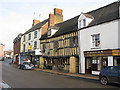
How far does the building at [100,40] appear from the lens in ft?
42.6

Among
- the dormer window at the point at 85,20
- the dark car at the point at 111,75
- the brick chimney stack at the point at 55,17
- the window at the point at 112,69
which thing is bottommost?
the dark car at the point at 111,75

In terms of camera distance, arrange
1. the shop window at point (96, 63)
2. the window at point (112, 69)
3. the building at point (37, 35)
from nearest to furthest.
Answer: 1. the window at point (112, 69)
2. the shop window at point (96, 63)
3. the building at point (37, 35)

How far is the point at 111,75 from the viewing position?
9.40 metres

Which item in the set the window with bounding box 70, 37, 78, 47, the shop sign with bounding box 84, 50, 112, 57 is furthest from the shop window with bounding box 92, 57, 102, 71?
the window with bounding box 70, 37, 78, 47

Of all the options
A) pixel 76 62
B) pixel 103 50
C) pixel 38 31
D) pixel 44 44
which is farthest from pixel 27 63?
pixel 103 50

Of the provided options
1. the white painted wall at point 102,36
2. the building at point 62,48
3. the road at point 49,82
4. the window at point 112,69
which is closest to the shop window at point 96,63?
the white painted wall at point 102,36

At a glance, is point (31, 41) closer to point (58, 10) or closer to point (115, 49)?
point (58, 10)

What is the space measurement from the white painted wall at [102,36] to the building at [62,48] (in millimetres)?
1147

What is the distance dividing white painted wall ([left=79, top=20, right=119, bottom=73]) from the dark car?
12.5ft

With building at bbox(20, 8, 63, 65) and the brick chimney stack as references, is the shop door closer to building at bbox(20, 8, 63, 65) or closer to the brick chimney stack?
building at bbox(20, 8, 63, 65)

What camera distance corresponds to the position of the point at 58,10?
93.6 ft

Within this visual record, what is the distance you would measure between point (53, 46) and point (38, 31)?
7018mm

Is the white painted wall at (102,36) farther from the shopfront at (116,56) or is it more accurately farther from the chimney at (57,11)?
the chimney at (57,11)

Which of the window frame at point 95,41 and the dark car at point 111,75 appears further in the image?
the window frame at point 95,41
